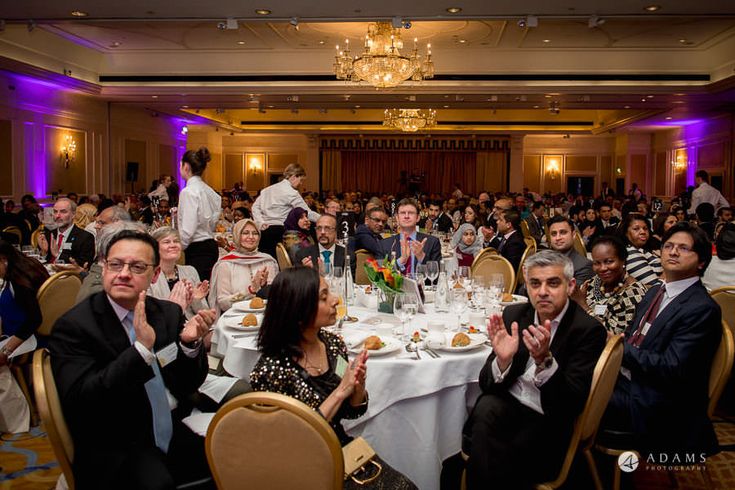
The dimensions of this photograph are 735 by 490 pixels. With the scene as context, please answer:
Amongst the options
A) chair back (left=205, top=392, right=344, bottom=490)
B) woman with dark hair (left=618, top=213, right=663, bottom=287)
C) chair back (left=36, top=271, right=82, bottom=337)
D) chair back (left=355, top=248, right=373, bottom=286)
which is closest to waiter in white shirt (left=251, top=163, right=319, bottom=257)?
chair back (left=355, top=248, right=373, bottom=286)

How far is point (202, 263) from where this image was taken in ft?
16.6

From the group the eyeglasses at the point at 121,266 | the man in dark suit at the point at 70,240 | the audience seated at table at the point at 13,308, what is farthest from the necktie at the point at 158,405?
the man in dark suit at the point at 70,240

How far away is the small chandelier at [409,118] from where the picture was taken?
1511 cm

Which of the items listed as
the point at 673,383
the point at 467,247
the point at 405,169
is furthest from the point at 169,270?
the point at 405,169

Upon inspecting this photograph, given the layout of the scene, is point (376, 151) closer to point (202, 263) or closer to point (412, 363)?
point (202, 263)

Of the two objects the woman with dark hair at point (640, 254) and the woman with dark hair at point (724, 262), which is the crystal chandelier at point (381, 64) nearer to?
the woman with dark hair at point (640, 254)

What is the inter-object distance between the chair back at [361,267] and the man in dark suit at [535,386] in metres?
2.43

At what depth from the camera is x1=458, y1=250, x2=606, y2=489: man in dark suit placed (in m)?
2.30

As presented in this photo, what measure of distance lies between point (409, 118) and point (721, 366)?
43.0 ft

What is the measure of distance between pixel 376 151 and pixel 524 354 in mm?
20355

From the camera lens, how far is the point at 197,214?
16.3 ft

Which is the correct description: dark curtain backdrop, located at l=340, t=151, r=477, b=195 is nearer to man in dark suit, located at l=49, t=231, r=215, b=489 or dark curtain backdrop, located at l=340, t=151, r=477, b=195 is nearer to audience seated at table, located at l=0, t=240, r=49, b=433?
audience seated at table, located at l=0, t=240, r=49, b=433

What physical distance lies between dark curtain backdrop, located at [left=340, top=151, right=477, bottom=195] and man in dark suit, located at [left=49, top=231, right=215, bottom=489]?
20.3m

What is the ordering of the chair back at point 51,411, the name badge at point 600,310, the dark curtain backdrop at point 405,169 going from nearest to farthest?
1. the chair back at point 51,411
2. the name badge at point 600,310
3. the dark curtain backdrop at point 405,169
